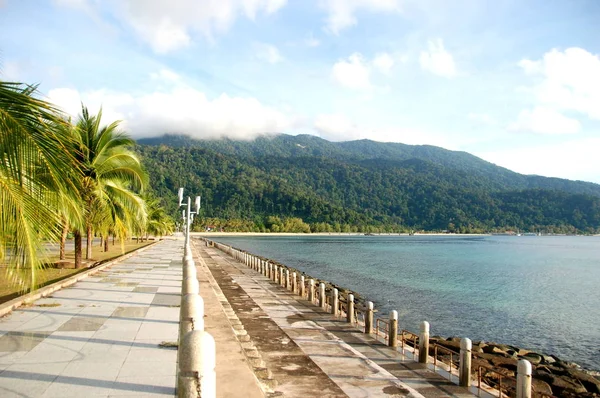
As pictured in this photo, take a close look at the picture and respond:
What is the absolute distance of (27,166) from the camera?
223 inches

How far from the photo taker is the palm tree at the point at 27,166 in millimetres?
5281

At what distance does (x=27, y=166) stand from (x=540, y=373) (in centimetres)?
1333

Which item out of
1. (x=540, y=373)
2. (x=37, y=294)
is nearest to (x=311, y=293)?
(x=540, y=373)

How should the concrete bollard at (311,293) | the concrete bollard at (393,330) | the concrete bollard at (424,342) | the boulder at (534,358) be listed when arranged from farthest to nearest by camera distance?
the concrete bollard at (311,293) → the boulder at (534,358) → the concrete bollard at (393,330) → the concrete bollard at (424,342)

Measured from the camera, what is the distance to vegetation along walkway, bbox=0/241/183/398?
17.8ft

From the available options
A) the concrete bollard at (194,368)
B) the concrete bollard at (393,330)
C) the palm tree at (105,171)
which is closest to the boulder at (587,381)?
the concrete bollard at (393,330)

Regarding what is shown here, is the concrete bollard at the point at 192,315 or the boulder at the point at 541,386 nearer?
the concrete bollard at the point at 192,315

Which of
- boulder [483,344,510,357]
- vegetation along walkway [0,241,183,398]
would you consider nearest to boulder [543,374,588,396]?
boulder [483,344,510,357]

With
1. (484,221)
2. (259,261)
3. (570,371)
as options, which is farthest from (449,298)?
(484,221)

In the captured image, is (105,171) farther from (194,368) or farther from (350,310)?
(194,368)

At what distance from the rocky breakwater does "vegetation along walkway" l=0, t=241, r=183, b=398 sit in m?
6.94

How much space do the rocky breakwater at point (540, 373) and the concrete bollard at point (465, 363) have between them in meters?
1.14

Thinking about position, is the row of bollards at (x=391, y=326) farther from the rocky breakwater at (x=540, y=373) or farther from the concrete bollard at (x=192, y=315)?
the concrete bollard at (x=192, y=315)

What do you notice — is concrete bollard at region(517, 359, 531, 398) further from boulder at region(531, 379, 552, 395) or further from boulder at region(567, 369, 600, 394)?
boulder at region(567, 369, 600, 394)
